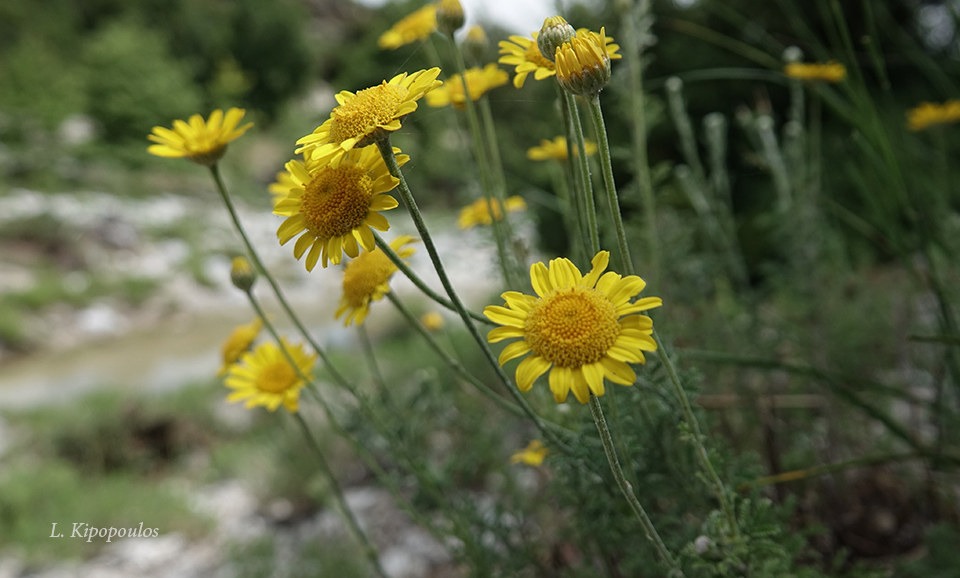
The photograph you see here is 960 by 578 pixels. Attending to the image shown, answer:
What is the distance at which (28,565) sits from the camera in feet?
7.14

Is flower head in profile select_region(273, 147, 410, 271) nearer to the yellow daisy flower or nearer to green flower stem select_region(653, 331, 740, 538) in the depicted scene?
the yellow daisy flower

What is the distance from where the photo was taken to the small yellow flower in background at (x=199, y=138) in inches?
32.4

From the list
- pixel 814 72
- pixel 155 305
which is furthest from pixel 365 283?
pixel 155 305

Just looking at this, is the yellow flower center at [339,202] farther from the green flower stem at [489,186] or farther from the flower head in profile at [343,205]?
the green flower stem at [489,186]

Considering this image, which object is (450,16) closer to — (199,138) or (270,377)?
(199,138)

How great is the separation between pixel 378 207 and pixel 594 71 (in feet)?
0.72

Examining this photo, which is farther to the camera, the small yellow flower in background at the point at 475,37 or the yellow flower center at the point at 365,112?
the small yellow flower in background at the point at 475,37

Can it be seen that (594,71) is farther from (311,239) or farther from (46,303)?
(46,303)

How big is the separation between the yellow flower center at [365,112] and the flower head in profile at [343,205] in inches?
1.5

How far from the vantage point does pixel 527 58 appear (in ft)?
2.42

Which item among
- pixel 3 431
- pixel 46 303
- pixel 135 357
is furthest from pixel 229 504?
pixel 46 303

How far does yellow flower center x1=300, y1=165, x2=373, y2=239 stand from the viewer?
2.04 feet

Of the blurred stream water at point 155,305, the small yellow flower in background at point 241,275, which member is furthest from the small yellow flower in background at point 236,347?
the blurred stream water at point 155,305

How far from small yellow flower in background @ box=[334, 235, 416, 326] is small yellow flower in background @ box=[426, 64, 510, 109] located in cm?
22
